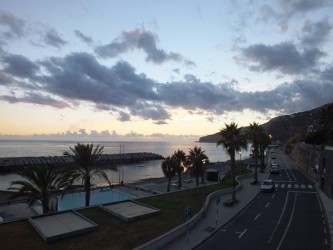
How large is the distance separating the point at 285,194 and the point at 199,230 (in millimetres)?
22950

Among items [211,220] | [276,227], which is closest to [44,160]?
[211,220]

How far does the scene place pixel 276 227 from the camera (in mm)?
26000

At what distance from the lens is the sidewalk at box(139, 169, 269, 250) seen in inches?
845

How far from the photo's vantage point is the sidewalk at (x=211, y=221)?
21.5 metres

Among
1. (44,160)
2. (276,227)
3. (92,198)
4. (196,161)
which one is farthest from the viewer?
(44,160)

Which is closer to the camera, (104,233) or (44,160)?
(104,233)

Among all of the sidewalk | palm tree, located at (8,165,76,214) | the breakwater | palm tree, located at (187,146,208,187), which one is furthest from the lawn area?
the breakwater

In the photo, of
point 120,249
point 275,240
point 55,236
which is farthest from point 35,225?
point 275,240

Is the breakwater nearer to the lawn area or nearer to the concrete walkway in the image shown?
the concrete walkway

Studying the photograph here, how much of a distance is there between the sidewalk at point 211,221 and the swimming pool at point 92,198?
48.8ft

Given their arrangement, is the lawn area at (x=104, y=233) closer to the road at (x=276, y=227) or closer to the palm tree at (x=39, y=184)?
the road at (x=276, y=227)

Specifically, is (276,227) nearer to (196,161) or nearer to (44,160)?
(196,161)

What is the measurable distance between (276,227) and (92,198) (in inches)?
1253

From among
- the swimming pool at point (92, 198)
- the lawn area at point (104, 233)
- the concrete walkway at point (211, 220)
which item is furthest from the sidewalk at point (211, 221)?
the swimming pool at point (92, 198)
